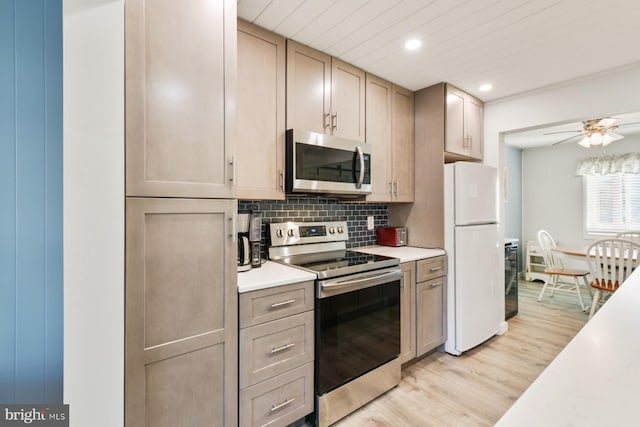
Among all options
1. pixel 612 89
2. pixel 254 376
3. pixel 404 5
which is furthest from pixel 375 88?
pixel 254 376

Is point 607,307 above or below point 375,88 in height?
below

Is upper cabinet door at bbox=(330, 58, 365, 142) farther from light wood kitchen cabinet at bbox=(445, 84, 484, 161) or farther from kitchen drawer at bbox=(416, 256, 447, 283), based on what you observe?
kitchen drawer at bbox=(416, 256, 447, 283)

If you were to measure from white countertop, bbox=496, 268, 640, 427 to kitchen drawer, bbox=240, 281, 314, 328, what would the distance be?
1.21m

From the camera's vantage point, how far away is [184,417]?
1332 mm

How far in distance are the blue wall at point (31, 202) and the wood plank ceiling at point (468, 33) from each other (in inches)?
38.5

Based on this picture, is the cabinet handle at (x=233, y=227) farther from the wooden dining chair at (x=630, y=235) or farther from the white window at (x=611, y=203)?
the white window at (x=611, y=203)

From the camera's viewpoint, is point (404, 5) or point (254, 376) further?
point (404, 5)

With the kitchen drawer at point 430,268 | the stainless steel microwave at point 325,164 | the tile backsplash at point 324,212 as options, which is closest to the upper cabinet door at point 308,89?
the stainless steel microwave at point 325,164

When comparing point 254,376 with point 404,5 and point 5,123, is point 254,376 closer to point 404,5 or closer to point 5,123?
point 5,123

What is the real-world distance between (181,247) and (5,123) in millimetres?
825

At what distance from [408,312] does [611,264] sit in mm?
2663

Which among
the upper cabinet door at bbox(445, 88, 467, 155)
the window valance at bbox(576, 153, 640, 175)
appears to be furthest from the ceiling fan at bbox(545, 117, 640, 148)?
the upper cabinet door at bbox(445, 88, 467, 155)

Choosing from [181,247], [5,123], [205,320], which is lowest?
[205,320]

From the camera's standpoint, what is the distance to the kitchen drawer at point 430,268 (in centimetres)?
250
